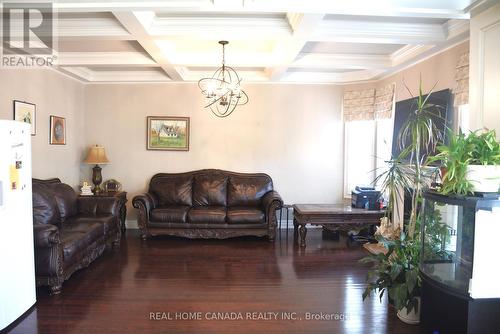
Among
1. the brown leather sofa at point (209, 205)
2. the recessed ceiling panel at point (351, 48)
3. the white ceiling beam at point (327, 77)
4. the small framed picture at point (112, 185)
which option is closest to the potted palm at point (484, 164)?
the recessed ceiling panel at point (351, 48)

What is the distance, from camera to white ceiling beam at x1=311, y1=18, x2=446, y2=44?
333 cm

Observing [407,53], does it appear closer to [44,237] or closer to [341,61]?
[341,61]

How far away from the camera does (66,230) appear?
3.70 m

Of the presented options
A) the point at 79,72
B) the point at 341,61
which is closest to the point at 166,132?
the point at 79,72

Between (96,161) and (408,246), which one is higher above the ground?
(96,161)

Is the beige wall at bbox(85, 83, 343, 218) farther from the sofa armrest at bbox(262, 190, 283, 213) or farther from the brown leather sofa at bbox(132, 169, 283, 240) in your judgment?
the sofa armrest at bbox(262, 190, 283, 213)

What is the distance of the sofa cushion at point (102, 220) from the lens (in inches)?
162

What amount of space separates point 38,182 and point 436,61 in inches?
199

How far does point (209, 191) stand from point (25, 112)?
2743mm

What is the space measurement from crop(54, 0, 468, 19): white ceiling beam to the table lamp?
299 centimetres

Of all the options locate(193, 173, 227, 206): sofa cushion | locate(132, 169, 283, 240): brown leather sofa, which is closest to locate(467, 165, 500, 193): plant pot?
locate(132, 169, 283, 240): brown leather sofa

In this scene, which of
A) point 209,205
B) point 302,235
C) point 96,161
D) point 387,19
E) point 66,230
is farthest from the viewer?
point 209,205

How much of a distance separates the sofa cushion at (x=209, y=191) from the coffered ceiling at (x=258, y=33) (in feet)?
5.69

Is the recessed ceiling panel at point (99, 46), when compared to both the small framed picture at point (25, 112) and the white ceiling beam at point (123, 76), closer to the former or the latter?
the small framed picture at point (25, 112)
